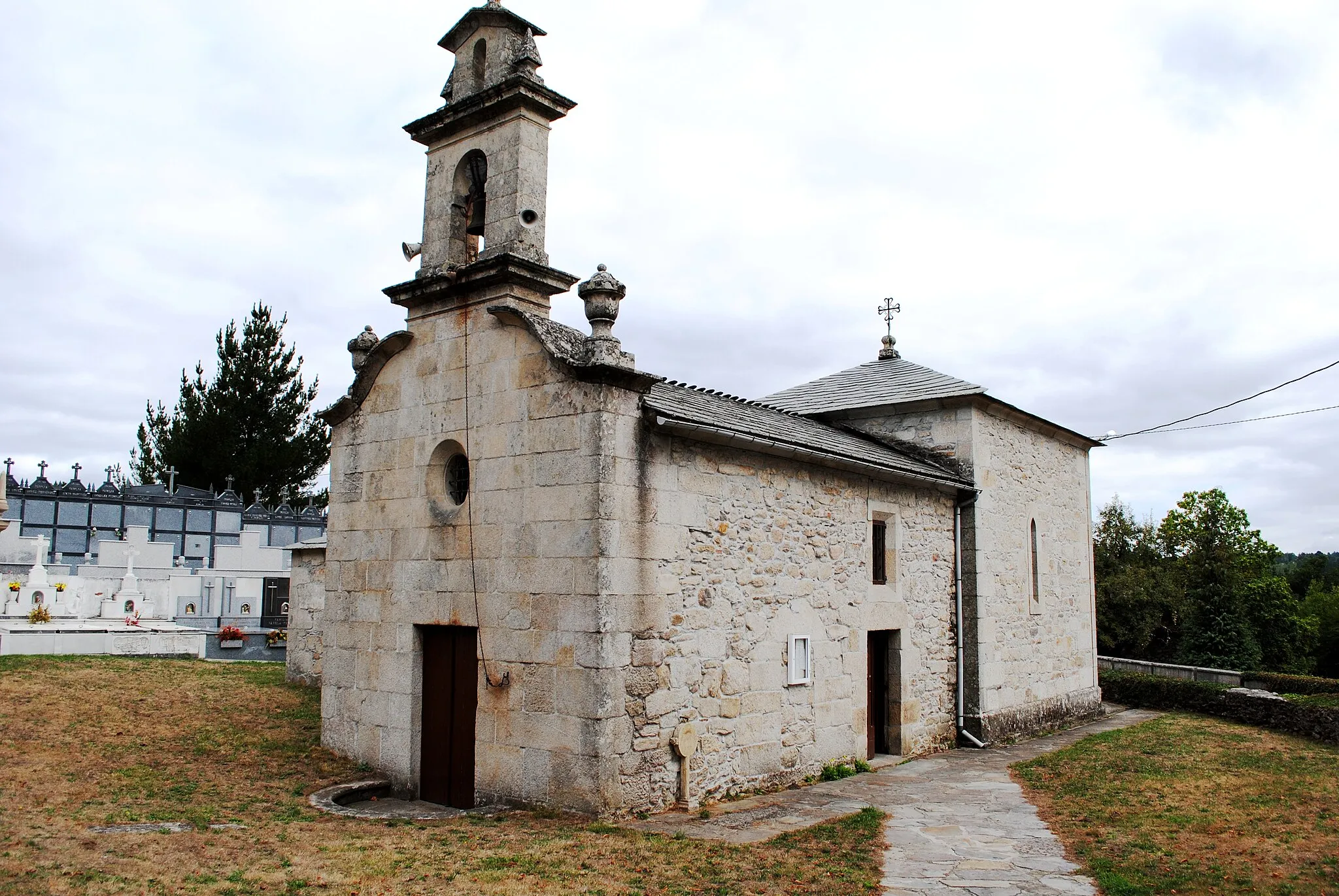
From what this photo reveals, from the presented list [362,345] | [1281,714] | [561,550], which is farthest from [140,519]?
[1281,714]

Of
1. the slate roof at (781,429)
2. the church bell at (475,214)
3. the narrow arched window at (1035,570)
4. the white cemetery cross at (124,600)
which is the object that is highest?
the church bell at (475,214)

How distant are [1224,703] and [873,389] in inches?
344

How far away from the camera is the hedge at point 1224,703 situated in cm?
1504

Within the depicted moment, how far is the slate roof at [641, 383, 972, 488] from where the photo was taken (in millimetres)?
9758

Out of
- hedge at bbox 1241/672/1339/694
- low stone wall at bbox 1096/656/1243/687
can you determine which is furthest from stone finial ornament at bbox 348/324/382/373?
hedge at bbox 1241/672/1339/694

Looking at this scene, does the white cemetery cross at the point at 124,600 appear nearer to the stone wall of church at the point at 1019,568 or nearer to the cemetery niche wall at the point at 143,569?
the cemetery niche wall at the point at 143,569

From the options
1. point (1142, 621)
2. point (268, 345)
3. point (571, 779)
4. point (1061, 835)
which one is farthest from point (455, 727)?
point (268, 345)

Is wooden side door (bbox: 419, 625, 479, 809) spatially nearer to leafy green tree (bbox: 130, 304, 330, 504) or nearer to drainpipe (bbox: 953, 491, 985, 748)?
drainpipe (bbox: 953, 491, 985, 748)

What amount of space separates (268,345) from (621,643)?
3605cm

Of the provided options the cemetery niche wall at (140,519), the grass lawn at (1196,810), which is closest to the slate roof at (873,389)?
the grass lawn at (1196,810)

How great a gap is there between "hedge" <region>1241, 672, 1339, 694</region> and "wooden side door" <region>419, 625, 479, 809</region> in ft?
62.0

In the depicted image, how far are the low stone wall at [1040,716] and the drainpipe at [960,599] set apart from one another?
0.45 ft

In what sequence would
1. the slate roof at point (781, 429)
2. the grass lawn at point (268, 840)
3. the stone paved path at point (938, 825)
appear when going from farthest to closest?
the slate roof at point (781, 429), the stone paved path at point (938, 825), the grass lawn at point (268, 840)

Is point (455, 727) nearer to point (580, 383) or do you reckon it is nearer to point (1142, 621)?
point (580, 383)
